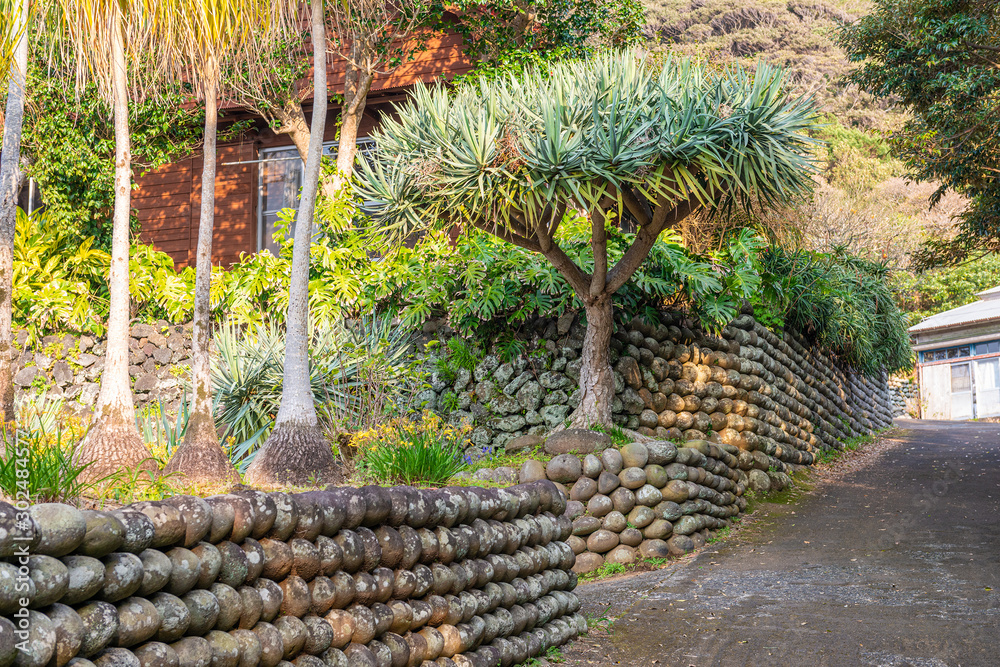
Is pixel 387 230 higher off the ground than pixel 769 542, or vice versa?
pixel 387 230

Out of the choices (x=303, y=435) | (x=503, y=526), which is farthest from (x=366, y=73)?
(x=503, y=526)

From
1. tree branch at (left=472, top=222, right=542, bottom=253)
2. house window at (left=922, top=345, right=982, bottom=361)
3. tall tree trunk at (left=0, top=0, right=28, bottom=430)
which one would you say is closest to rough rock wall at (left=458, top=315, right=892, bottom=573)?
tree branch at (left=472, top=222, right=542, bottom=253)

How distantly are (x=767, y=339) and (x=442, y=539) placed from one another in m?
7.35

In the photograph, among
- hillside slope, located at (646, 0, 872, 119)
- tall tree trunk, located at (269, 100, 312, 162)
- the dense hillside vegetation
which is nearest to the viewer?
tall tree trunk, located at (269, 100, 312, 162)

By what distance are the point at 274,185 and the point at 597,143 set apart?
318 inches

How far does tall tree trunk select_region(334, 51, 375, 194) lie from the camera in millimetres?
11750

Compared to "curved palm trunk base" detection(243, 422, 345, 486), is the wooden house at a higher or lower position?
higher

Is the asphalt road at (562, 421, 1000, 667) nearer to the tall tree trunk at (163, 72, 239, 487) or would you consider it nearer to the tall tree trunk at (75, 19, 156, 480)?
the tall tree trunk at (163, 72, 239, 487)

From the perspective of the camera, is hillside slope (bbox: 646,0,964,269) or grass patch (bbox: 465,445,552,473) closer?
grass patch (bbox: 465,445,552,473)

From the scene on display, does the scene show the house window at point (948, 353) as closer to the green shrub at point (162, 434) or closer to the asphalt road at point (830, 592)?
the asphalt road at point (830, 592)

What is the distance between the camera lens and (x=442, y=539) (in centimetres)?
471

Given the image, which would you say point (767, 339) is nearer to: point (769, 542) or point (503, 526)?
point (769, 542)

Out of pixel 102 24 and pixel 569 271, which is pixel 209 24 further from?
pixel 569 271

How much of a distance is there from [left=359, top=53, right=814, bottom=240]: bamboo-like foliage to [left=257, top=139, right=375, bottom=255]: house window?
6.30 m
